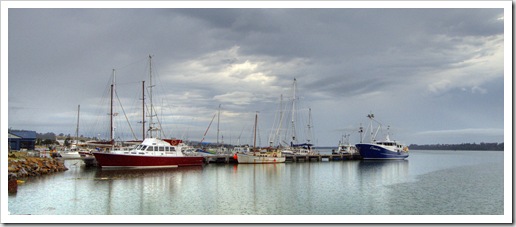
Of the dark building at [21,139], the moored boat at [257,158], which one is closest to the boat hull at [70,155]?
the dark building at [21,139]

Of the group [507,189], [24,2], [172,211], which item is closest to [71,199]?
[172,211]

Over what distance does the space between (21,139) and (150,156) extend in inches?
870

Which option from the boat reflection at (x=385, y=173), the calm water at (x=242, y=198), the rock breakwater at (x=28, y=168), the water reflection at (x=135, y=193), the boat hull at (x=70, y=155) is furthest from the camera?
the boat hull at (x=70, y=155)

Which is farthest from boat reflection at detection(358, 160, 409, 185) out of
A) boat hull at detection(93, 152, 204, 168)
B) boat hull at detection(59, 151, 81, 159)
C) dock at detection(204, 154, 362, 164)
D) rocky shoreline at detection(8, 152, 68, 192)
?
boat hull at detection(59, 151, 81, 159)

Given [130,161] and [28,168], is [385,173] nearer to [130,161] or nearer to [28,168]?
[130,161]

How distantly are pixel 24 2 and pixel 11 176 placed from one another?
13563mm

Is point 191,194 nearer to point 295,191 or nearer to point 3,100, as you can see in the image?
point 295,191

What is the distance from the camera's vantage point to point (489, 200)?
19.8m

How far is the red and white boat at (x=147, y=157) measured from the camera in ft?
115

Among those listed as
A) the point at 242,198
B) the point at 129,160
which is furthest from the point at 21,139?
the point at 242,198

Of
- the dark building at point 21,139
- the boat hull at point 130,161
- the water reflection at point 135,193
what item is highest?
the dark building at point 21,139

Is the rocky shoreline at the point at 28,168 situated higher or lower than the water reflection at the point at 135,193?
higher

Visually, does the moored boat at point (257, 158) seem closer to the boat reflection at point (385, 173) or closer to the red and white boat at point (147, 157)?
the red and white boat at point (147, 157)

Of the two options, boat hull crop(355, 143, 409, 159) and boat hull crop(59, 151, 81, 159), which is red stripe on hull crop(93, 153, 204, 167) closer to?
boat hull crop(59, 151, 81, 159)
